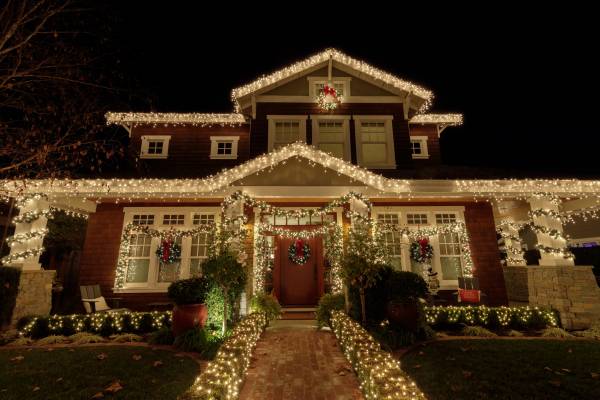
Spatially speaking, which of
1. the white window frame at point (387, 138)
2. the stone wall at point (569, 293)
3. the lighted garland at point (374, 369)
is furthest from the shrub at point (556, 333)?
the white window frame at point (387, 138)

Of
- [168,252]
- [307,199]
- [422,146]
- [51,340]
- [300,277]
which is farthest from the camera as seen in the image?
[422,146]

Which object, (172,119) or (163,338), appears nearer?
(163,338)

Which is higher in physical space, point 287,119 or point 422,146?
point 287,119

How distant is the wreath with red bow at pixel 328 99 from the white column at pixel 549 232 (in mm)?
7233

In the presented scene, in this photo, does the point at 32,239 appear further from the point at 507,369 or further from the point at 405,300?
the point at 507,369

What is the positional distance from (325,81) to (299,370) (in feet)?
33.6

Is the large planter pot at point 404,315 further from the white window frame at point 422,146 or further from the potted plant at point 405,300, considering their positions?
the white window frame at point 422,146

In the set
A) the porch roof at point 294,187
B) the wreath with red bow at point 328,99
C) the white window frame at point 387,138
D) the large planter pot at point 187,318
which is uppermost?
the wreath with red bow at point 328,99

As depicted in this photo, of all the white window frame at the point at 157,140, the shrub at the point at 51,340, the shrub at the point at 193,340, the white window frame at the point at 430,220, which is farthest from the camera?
the white window frame at the point at 157,140

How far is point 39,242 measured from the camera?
9.00 m

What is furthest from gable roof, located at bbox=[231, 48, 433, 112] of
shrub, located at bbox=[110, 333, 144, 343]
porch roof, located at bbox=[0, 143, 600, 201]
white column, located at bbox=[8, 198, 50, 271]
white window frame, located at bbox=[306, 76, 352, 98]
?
shrub, located at bbox=[110, 333, 144, 343]

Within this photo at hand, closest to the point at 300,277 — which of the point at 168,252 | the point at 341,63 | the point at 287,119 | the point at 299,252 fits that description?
the point at 299,252

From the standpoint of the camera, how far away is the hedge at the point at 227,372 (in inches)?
121

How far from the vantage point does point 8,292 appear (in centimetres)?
786
